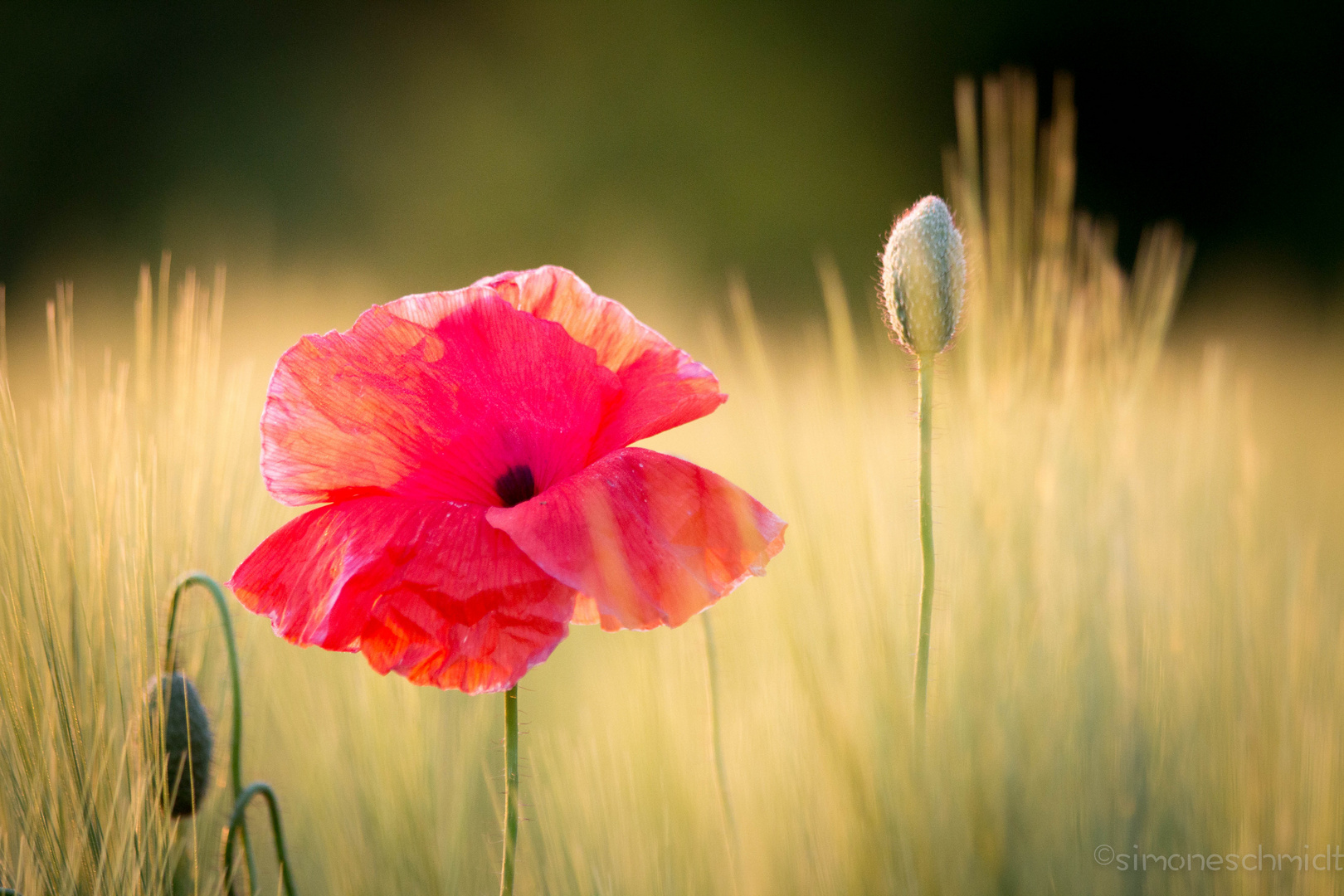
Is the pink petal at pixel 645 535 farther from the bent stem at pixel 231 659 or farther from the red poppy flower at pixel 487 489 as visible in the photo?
the bent stem at pixel 231 659

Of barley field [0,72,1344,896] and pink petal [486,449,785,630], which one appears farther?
barley field [0,72,1344,896]

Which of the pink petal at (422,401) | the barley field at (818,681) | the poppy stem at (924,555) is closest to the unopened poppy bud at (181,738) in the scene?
the barley field at (818,681)

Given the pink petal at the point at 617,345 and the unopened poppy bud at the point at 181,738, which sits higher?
the pink petal at the point at 617,345

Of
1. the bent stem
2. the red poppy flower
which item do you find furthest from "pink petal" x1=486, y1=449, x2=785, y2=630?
the bent stem

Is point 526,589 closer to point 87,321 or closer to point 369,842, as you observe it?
point 369,842

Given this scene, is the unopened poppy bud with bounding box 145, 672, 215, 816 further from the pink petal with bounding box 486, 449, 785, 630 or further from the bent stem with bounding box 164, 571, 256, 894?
the pink petal with bounding box 486, 449, 785, 630

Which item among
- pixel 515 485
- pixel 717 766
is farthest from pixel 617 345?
pixel 717 766

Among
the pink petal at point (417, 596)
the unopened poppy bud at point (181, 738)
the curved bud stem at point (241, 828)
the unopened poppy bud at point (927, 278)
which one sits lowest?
the curved bud stem at point (241, 828)

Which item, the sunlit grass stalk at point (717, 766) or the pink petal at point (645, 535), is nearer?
the pink petal at point (645, 535)

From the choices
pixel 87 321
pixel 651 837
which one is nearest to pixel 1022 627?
pixel 651 837
